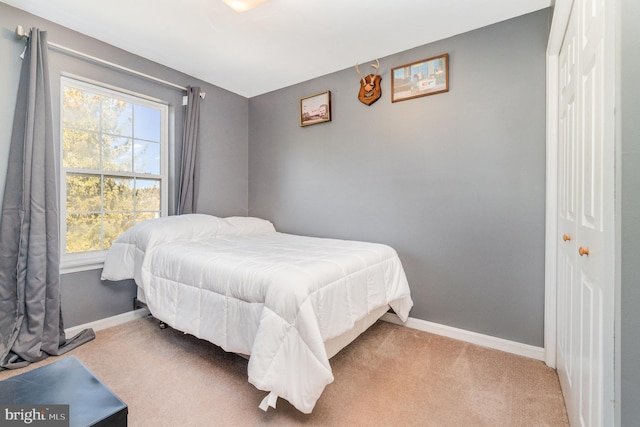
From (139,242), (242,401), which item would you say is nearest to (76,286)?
(139,242)

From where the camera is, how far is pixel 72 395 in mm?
Result: 976

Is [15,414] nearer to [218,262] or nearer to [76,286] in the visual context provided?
[218,262]

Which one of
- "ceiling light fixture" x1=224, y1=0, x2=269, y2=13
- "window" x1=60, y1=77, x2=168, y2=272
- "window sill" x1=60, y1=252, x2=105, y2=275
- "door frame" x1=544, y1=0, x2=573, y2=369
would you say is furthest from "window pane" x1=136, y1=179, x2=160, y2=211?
"door frame" x1=544, y1=0, x2=573, y2=369

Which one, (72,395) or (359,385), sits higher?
(72,395)

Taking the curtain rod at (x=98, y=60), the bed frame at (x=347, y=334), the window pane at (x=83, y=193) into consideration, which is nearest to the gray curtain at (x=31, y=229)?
the curtain rod at (x=98, y=60)

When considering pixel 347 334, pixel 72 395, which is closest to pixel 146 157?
pixel 72 395

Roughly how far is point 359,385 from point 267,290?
0.85m

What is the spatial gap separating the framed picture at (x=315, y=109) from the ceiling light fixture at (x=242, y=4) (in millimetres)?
1205

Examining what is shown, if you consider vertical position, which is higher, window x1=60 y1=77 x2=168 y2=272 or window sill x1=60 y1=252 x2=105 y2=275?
Answer: window x1=60 y1=77 x2=168 y2=272

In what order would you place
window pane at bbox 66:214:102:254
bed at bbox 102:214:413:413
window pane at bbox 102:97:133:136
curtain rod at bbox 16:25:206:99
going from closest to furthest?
bed at bbox 102:214:413:413
curtain rod at bbox 16:25:206:99
window pane at bbox 66:214:102:254
window pane at bbox 102:97:133:136

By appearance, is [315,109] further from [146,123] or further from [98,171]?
[98,171]

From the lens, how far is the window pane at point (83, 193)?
2.43 meters

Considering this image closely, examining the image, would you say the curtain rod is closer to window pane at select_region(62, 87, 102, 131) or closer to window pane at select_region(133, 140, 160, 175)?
window pane at select_region(62, 87, 102, 131)

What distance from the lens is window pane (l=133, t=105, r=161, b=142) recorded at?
283cm
